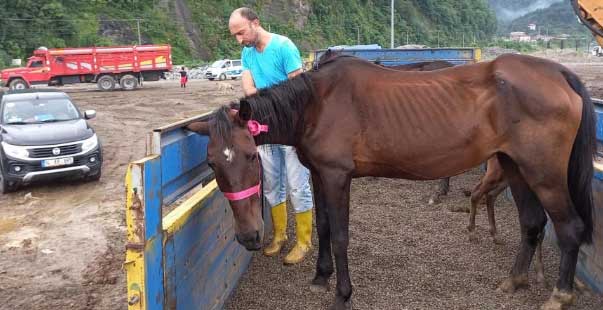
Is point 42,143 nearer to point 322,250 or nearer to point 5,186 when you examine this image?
point 5,186

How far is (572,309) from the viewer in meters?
3.42

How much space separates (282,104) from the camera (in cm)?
325

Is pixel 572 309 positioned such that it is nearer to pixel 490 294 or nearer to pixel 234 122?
pixel 490 294

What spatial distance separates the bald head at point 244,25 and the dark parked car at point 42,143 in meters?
5.56

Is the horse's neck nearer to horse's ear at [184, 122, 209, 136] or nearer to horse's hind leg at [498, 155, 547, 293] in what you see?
horse's ear at [184, 122, 209, 136]

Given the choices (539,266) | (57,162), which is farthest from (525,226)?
(57,162)

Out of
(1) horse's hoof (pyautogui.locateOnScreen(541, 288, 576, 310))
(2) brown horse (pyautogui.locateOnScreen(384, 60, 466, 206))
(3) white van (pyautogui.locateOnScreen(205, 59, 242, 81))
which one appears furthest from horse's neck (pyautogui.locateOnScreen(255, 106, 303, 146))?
(3) white van (pyautogui.locateOnScreen(205, 59, 242, 81))

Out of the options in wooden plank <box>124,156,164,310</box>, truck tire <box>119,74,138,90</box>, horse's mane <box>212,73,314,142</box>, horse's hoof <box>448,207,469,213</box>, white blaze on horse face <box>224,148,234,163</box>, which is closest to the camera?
wooden plank <box>124,156,164,310</box>

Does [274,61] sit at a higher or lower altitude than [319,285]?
higher

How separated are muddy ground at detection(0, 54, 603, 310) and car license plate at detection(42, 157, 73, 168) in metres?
0.54

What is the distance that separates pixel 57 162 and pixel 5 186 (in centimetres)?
84

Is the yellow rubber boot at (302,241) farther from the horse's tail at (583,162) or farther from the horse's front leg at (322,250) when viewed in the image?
the horse's tail at (583,162)

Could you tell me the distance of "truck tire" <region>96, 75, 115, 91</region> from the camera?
93.2 feet

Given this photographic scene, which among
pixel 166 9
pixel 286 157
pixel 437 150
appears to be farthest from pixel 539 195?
pixel 166 9
